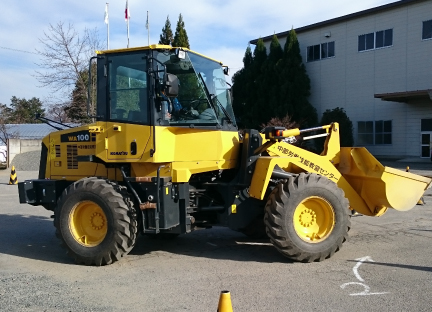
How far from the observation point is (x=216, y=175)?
7.20 metres

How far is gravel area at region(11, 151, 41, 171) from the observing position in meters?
28.5

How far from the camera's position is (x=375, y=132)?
30562mm

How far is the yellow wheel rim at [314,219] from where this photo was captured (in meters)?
6.50

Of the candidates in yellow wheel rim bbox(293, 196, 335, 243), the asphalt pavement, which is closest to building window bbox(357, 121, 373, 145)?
the asphalt pavement

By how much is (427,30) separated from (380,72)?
380 cm

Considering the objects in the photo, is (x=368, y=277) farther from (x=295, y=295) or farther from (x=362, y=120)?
(x=362, y=120)

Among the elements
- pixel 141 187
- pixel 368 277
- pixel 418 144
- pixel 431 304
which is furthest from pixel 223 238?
pixel 418 144

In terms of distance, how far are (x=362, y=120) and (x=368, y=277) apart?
27136 millimetres

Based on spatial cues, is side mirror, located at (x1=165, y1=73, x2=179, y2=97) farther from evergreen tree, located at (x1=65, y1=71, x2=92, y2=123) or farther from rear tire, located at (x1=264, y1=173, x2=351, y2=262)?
evergreen tree, located at (x1=65, y1=71, x2=92, y2=123)

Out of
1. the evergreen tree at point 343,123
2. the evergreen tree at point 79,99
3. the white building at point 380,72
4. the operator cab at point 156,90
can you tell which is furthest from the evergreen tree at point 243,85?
the operator cab at point 156,90

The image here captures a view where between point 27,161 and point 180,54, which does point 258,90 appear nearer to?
point 27,161

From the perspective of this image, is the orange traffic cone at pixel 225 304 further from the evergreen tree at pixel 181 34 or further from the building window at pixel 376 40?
the evergreen tree at pixel 181 34

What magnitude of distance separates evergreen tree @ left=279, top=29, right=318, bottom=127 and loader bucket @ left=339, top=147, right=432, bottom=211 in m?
25.6

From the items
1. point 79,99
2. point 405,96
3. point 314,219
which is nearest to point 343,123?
point 405,96
